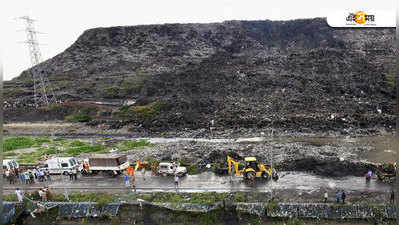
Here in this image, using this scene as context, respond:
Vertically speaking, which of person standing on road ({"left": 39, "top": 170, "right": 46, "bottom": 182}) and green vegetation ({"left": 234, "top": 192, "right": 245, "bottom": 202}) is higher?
person standing on road ({"left": 39, "top": 170, "right": 46, "bottom": 182})

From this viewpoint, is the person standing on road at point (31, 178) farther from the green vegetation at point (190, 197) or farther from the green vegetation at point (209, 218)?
the green vegetation at point (209, 218)

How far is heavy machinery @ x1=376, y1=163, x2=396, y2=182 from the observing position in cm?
1905

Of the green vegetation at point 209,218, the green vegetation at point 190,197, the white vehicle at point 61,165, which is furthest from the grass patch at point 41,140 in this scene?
the green vegetation at point 209,218

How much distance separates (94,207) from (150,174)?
6588 mm

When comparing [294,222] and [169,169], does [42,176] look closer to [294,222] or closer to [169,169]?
[169,169]

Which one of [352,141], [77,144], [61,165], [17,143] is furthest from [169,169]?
[17,143]

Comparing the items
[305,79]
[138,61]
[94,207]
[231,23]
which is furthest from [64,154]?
[231,23]

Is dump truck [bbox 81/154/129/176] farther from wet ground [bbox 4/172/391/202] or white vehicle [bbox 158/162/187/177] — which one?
white vehicle [bbox 158/162/187/177]

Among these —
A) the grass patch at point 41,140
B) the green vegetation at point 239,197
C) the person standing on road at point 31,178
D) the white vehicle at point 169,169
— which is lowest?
the green vegetation at point 239,197

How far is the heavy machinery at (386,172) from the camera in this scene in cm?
1905

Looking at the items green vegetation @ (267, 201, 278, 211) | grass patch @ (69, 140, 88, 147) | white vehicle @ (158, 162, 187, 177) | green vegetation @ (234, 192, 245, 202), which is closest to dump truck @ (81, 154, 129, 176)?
white vehicle @ (158, 162, 187, 177)

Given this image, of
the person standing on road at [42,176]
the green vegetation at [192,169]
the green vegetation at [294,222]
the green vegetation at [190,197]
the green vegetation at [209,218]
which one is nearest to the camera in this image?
the green vegetation at [294,222]

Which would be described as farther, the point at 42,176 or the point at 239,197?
the point at 42,176

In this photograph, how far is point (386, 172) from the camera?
20016 mm
